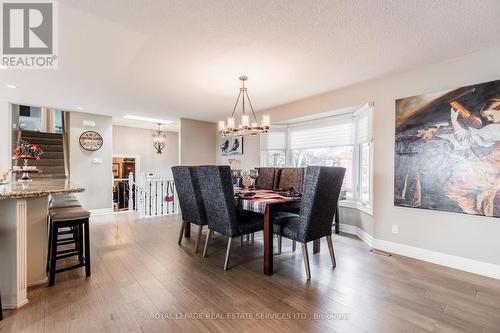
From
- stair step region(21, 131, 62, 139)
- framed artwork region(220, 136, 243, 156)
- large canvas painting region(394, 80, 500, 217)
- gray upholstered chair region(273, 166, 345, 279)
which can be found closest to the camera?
gray upholstered chair region(273, 166, 345, 279)

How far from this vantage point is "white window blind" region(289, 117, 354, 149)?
423 centimetres

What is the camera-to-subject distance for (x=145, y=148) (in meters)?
8.30

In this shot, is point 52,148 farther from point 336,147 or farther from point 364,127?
point 364,127

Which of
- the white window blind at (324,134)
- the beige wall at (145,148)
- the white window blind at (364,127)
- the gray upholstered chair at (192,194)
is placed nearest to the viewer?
the gray upholstered chair at (192,194)

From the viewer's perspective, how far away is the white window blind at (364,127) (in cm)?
352

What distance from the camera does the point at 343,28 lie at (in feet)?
6.89

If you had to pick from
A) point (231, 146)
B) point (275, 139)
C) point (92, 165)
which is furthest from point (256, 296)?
point (92, 165)

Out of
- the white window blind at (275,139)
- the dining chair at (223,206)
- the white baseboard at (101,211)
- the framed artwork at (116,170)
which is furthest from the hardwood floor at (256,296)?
the framed artwork at (116,170)

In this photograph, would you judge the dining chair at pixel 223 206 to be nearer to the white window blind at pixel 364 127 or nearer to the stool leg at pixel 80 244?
the stool leg at pixel 80 244

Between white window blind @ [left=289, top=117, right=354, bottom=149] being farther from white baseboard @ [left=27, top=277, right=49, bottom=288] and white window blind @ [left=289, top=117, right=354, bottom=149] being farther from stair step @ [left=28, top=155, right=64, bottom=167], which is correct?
stair step @ [left=28, top=155, right=64, bottom=167]

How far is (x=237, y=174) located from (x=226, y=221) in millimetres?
1174

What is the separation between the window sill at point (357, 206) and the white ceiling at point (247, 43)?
2013mm

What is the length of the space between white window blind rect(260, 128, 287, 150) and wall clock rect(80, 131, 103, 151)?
164 inches

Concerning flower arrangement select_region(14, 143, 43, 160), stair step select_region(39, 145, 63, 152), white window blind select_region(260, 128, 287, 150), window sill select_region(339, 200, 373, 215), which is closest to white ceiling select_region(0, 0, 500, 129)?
flower arrangement select_region(14, 143, 43, 160)
